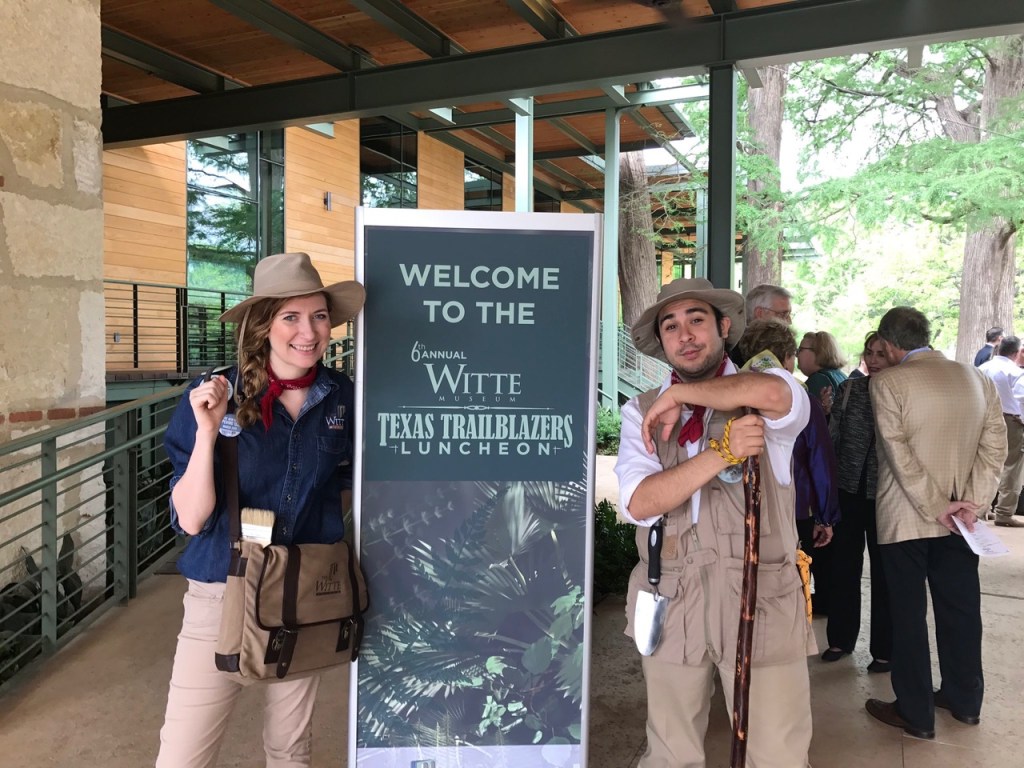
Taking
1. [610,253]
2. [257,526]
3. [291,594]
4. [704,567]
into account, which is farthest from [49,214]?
[610,253]

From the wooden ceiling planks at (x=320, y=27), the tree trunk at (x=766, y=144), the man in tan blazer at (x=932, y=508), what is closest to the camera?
the man in tan blazer at (x=932, y=508)

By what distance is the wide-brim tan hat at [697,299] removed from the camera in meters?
2.44

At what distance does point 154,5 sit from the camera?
6105 millimetres

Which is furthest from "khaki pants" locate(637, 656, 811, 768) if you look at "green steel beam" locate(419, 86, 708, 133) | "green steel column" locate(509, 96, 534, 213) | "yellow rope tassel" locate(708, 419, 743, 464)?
"green steel beam" locate(419, 86, 708, 133)

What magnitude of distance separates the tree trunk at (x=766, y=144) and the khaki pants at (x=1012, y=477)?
18.4 feet

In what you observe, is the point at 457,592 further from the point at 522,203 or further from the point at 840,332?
the point at 840,332

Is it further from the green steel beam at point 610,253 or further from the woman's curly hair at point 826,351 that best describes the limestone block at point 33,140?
the green steel beam at point 610,253

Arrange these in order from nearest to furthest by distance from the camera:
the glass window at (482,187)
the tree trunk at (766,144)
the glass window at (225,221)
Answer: the glass window at (225,221)
the tree trunk at (766,144)
the glass window at (482,187)

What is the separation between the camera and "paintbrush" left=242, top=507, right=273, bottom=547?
228 centimetres

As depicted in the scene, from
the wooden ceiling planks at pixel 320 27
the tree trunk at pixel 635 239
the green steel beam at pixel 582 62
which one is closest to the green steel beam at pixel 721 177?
the green steel beam at pixel 582 62

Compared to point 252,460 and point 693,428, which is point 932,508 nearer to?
point 693,428

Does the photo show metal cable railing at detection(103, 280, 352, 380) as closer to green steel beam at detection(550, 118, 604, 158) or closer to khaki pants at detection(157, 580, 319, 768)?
green steel beam at detection(550, 118, 604, 158)

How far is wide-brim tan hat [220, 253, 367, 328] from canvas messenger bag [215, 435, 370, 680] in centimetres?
41

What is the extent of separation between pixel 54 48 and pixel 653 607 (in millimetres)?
4718
